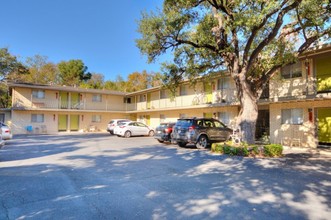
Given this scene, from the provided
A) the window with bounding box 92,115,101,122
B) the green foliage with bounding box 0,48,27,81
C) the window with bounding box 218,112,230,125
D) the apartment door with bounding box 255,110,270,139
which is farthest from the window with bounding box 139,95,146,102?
the green foliage with bounding box 0,48,27,81

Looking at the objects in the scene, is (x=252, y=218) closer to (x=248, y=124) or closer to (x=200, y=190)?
(x=200, y=190)

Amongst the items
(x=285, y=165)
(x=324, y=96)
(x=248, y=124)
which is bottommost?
(x=285, y=165)

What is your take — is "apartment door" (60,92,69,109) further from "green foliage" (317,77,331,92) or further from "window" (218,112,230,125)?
"green foliage" (317,77,331,92)

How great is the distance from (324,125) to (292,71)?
382 cm

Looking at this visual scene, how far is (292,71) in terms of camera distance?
50.4 ft

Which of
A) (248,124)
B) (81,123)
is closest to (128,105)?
(81,123)

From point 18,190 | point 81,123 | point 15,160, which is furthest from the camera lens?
point 81,123

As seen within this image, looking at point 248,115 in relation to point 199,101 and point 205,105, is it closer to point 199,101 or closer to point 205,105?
point 205,105

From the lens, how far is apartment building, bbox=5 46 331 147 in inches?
558

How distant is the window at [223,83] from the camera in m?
19.9

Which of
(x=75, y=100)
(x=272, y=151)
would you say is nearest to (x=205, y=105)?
(x=272, y=151)

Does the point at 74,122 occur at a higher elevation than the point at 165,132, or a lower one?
higher

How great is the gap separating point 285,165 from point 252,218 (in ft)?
19.0

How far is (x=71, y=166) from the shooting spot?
8.76 metres
